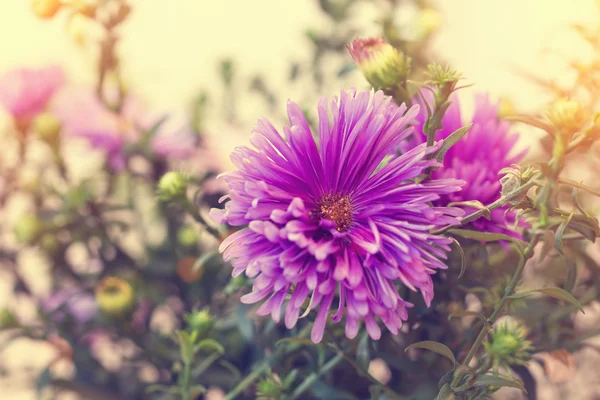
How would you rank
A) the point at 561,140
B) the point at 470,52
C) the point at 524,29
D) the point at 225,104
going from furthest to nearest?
the point at 470,52 < the point at 524,29 < the point at 225,104 < the point at 561,140

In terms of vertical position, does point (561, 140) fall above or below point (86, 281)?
above

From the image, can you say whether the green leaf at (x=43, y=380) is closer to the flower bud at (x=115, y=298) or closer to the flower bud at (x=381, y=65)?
the flower bud at (x=115, y=298)

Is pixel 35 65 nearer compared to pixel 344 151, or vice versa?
pixel 344 151

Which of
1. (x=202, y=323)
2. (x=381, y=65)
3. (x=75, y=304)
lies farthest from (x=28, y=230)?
(x=381, y=65)

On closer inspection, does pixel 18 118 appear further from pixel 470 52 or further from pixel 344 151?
pixel 470 52

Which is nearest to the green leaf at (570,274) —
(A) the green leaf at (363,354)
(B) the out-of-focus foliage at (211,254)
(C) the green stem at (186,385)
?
(B) the out-of-focus foliage at (211,254)

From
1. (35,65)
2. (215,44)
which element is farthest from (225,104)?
(215,44)

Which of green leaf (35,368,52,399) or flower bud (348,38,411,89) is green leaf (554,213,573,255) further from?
green leaf (35,368,52,399)

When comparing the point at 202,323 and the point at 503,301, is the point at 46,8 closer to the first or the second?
the point at 202,323
